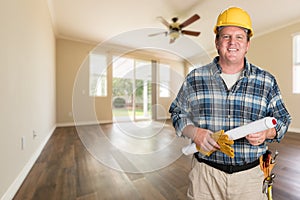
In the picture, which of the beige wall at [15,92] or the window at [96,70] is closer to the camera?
the beige wall at [15,92]

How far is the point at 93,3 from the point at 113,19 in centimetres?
59

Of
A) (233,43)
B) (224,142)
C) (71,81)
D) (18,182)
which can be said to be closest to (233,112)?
(224,142)

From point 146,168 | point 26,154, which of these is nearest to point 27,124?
point 26,154

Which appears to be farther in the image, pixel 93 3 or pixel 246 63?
pixel 93 3

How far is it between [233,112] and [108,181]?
1.26 m

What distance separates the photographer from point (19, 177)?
1258 millimetres

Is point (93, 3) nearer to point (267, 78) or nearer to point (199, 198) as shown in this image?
point (267, 78)

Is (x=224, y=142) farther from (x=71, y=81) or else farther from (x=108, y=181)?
(x=71, y=81)

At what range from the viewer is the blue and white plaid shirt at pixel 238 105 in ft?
1.86

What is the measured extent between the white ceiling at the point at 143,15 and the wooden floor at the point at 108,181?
65.5 inches

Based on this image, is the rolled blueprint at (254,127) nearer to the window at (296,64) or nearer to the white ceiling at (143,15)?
the white ceiling at (143,15)

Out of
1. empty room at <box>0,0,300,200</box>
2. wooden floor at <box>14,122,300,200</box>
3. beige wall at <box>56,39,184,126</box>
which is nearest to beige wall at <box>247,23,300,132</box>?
empty room at <box>0,0,300,200</box>

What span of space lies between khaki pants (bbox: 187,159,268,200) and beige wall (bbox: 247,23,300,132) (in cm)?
398

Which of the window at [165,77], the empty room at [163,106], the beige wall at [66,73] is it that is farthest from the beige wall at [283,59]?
the beige wall at [66,73]
